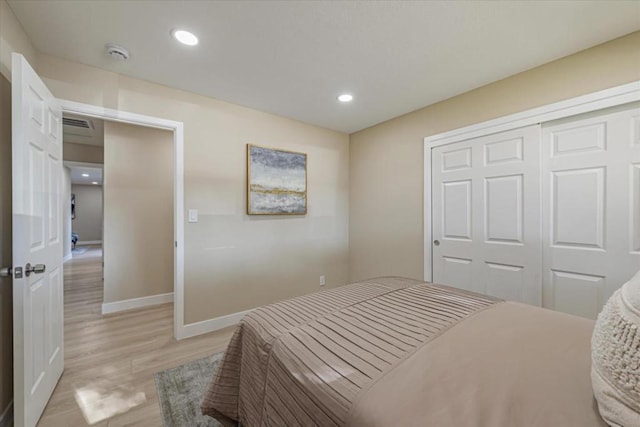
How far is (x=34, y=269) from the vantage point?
144 centimetres

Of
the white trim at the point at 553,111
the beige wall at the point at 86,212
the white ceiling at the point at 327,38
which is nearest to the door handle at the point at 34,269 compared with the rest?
the white ceiling at the point at 327,38

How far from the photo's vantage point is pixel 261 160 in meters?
3.06

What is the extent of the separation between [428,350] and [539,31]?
2104mm

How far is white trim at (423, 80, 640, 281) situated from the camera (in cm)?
178

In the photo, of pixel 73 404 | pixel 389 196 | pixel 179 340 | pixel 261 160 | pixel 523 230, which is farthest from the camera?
pixel 389 196

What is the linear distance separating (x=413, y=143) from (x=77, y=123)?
14.3ft

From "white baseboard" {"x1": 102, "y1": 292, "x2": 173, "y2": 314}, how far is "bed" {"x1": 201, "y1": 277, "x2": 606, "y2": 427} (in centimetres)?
277

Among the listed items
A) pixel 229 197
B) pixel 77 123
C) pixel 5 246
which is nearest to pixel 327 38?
pixel 229 197

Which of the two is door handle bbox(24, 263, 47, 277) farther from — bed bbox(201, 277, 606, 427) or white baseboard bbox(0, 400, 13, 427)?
bed bbox(201, 277, 606, 427)

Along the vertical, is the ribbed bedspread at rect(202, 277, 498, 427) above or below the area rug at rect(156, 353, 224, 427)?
above

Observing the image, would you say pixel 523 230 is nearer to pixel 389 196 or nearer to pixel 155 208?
pixel 389 196

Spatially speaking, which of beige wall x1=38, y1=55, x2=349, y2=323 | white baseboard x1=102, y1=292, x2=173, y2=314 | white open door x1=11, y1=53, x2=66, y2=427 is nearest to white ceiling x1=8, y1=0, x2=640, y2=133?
beige wall x1=38, y1=55, x2=349, y2=323

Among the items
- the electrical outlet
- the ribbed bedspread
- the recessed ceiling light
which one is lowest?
the ribbed bedspread

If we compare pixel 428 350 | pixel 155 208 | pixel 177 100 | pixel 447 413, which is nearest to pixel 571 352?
pixel 428 350
